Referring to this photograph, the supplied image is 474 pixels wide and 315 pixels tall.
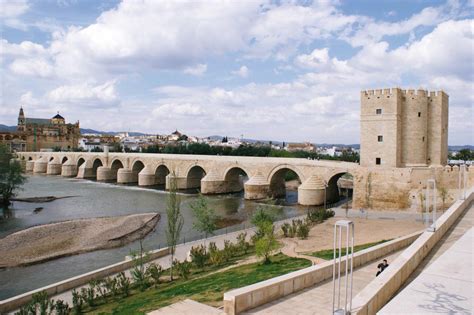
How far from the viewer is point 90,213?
2711 cm

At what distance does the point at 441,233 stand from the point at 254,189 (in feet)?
74.4

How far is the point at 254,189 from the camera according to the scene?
1244 inches

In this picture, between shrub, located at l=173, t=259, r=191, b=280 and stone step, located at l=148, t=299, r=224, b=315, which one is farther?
shrub, located at l=173, t=259, r=191, b=280

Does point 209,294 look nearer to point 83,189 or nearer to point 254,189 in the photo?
point 254,189

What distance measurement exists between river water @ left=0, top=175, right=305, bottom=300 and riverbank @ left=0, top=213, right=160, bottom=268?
0.64m

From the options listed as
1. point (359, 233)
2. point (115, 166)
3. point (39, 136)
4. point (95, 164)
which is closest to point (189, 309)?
point (359, 233)

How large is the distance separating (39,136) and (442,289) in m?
104

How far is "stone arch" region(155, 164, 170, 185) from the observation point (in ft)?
148

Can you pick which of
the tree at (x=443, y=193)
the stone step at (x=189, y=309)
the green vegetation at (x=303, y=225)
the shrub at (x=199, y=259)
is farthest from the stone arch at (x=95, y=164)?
the stone step at (x=189, y=309)

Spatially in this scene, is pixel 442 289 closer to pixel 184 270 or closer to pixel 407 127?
pixel 184 270

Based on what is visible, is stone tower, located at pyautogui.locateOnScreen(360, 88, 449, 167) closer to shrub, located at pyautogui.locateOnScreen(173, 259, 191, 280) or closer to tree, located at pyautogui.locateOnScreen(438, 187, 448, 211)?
tree, located at pyautogui.locateOnScreen(438, 187, 448, 211)

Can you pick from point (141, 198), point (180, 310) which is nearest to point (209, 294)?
point (180, 310)

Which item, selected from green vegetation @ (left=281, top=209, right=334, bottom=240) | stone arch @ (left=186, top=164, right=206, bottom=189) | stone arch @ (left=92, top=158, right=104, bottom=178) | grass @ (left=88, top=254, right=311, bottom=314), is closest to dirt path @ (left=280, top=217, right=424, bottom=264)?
green vegetation @ (left=281, top=209, right=334, bottom=240)

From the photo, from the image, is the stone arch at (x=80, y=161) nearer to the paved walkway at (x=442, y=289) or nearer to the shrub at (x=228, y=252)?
the shrub at (x=228, y=252)
